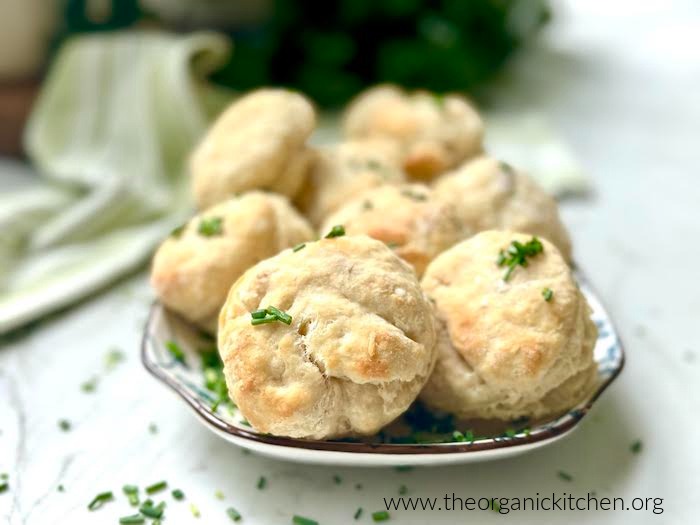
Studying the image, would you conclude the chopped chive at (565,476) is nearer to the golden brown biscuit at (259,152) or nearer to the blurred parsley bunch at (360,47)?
the golden brown biscuit at (259,152)

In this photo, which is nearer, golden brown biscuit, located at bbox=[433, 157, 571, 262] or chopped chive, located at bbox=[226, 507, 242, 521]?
chopped chive, located at bbox=[226, 507, 242, 521]

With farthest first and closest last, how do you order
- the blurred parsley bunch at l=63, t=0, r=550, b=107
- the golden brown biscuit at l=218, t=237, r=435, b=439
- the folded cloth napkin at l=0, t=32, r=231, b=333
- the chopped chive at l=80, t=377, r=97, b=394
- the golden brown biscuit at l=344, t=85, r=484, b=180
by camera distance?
the blurred parsley bunch at l=63, t=0, r=550, b=107 → the folded cloth napkin at l=0, t=32, r=231, b=333 → the golden brown biscuit at l=344, t=85, r=484, b=180 → the chopped chive at l=80, t=377, r=97, b=394 → the golden brown biscuit at l=218, t=237, r=435, b=439

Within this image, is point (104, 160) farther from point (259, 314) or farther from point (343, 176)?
point (259, 314)

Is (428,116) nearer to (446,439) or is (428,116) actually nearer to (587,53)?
(446,439)

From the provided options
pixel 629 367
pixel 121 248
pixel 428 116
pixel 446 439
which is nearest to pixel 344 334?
pixel 446 439

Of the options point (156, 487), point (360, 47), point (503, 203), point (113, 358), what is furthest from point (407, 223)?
point (360, 47)

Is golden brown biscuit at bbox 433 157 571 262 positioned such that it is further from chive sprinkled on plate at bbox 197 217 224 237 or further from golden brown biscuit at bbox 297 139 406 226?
chive sprinkled on plate at bbox 197 217 224 237

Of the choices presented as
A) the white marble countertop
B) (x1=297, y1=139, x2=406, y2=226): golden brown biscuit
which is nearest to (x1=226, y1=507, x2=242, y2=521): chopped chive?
the white marble countertop

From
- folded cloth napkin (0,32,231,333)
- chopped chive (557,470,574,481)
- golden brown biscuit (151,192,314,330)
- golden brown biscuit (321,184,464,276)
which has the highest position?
golden brown biscuit (321,184,464,276)

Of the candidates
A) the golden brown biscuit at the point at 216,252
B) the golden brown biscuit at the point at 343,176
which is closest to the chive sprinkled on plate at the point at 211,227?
the golden brown biscuit at the point at 216,252
